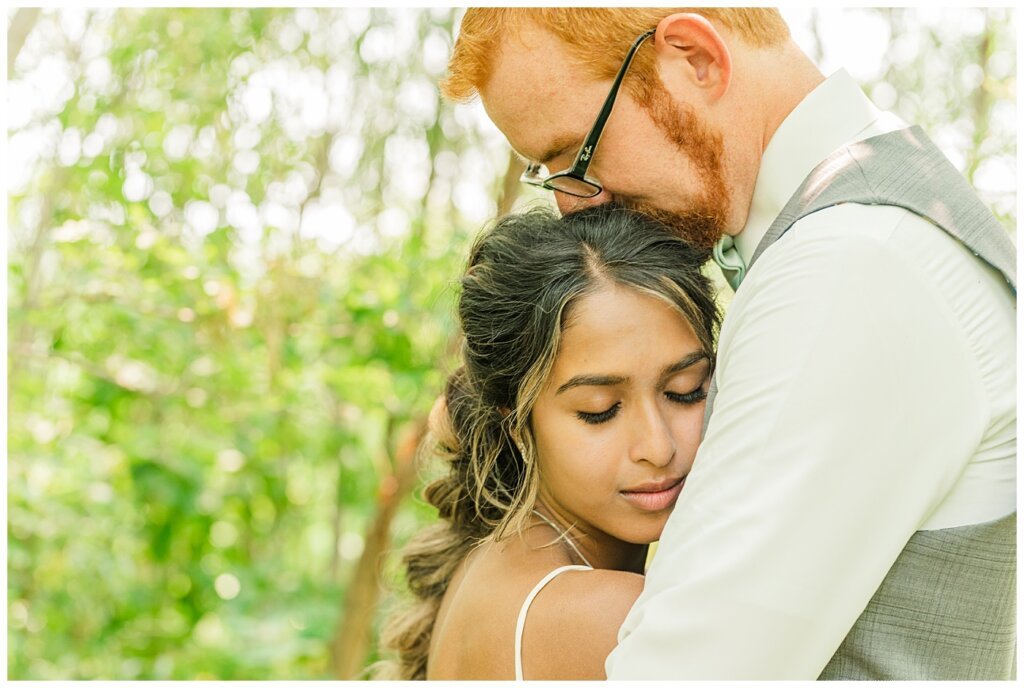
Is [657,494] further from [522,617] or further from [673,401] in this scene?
[522,617]

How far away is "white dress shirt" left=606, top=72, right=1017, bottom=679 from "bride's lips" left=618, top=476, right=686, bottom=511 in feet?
A: 1.53

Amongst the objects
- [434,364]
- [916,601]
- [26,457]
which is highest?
[916,601]

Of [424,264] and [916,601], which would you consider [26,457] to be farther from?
[916,601]

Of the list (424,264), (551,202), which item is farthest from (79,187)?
(551,202)

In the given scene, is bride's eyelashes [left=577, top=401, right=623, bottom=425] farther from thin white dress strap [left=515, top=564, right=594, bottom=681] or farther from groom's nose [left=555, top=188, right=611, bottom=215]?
groom's nose [left=555, top=188, right=611, bottom=215]

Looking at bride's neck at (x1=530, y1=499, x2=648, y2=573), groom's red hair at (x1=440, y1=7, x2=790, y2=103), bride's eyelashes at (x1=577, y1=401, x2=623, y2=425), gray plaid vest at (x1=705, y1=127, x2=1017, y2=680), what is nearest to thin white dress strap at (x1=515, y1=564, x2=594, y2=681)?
bride's neck at (x1=530, y1=499, x2=648, y2=573)

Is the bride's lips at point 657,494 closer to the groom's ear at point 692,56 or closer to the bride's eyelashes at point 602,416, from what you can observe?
the bride's eyelashes at point 602,416

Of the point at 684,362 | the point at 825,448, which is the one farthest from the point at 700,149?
the point at 825,448

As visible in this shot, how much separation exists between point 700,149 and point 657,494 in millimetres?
621

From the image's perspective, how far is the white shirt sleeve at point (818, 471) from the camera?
1.21 metres

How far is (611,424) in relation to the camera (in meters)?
1.84

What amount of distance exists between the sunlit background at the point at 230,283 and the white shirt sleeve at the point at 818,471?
1.98 metres

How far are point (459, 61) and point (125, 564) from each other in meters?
4.54

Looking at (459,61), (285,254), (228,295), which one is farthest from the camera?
(285,254)
